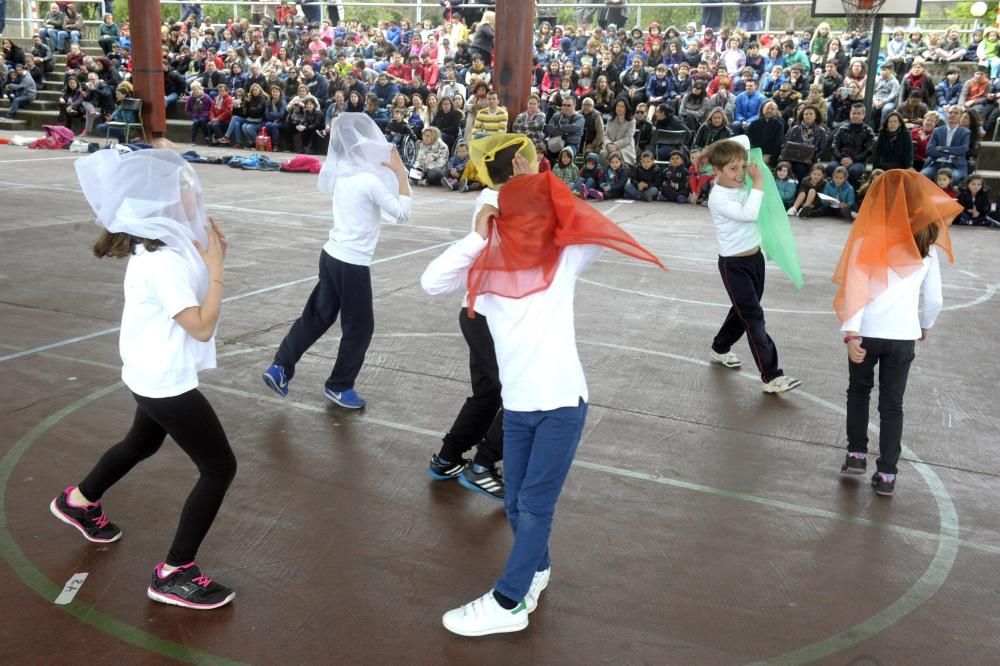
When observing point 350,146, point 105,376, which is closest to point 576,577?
point 350,146

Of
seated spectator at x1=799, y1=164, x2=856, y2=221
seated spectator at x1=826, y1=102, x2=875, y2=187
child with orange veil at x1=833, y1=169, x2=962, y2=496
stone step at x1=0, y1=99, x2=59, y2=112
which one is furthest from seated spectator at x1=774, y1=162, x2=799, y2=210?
stone step at x1=0, y1=99, x2=59, y2=112

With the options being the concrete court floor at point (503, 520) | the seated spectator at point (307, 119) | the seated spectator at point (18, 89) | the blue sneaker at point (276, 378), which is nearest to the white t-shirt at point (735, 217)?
the concrete court floor at point (503, 520)

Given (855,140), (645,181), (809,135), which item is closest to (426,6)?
(645,181)

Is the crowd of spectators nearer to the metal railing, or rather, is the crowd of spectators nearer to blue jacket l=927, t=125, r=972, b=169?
blue jacket l=927, t=125, r=972, b=169

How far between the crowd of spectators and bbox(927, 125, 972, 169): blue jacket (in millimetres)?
27

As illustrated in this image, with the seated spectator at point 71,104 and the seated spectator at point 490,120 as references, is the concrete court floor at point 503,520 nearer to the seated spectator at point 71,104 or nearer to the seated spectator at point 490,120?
the seated spectator at point 490,120

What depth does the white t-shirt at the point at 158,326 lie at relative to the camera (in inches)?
127

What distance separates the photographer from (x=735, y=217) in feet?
20.3

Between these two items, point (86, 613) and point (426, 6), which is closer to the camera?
point (86, 613)

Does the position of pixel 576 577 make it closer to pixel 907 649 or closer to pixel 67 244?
pixel 907 649

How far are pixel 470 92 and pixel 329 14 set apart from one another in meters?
10.2

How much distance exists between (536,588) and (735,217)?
3.41 metres

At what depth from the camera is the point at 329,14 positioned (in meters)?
29.4

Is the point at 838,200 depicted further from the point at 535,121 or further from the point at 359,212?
the point at 359,212
